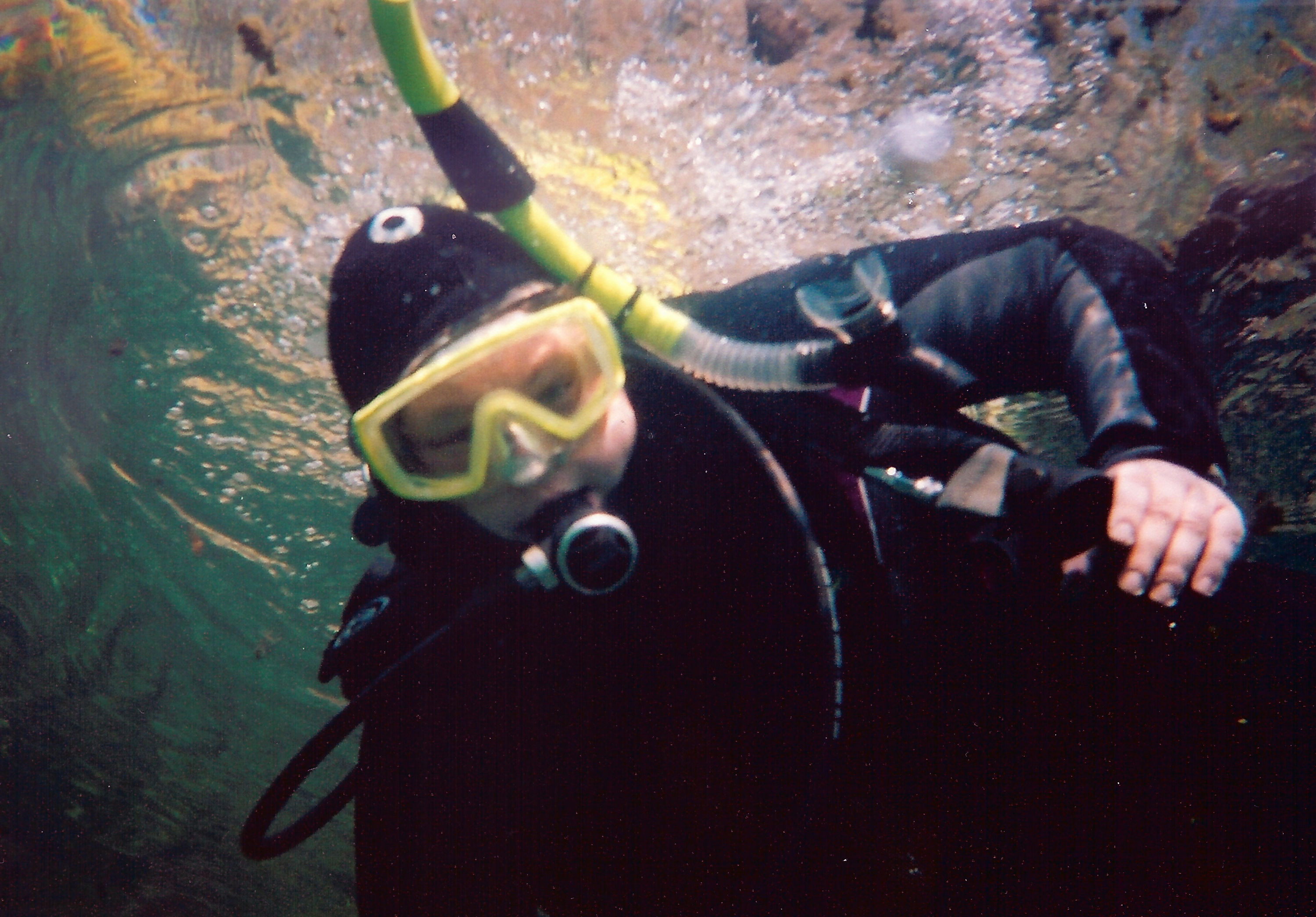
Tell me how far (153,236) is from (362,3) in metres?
4.17

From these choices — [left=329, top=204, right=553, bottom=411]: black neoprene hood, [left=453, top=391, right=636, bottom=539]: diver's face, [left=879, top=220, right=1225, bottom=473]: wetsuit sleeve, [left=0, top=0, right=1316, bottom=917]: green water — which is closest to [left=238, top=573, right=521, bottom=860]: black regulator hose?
[left=453, top=391, right=636, bottom=539]: diver's face

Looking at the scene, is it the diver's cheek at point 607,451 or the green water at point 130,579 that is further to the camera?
the green water at point 130,579

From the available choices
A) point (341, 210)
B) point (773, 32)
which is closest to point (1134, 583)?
point (773, 32)

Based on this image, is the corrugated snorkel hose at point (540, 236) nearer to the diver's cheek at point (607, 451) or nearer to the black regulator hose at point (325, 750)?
the diver's cheek at point (607, 451)

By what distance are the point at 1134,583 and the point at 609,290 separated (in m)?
2.06

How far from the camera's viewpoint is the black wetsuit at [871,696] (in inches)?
70.7

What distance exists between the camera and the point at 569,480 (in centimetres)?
231

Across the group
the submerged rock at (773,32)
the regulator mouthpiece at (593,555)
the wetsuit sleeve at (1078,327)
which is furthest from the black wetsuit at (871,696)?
the submerged rock at (773,32)

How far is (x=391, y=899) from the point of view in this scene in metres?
2.38

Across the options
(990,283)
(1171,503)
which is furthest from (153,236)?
(1171,503)

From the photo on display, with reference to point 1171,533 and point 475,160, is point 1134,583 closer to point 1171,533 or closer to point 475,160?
point 1171,533

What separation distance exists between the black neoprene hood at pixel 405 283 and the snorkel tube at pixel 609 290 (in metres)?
0.19

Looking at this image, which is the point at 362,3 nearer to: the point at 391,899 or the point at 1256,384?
the point at 391,899

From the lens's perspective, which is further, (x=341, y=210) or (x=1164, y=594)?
(x=341, y=210)
